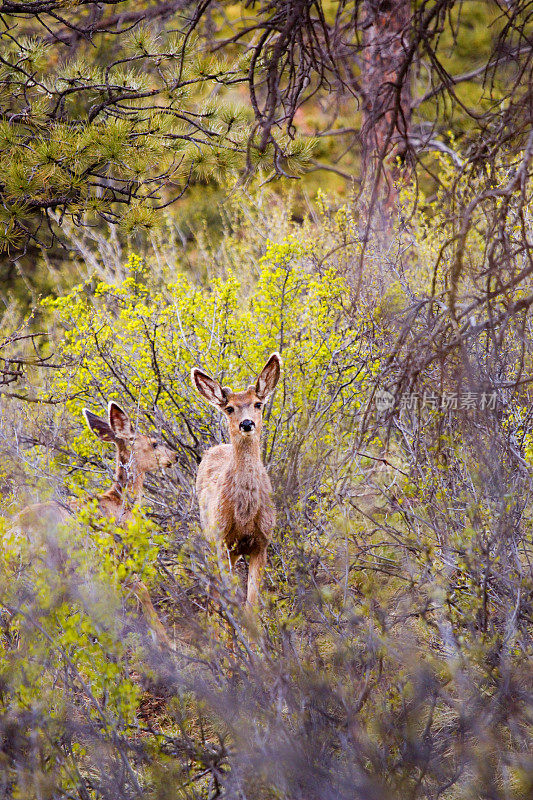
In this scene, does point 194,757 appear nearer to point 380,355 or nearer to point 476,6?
point 380,355

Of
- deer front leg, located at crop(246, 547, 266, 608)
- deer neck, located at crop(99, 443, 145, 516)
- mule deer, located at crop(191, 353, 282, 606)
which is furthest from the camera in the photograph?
deer neck, located at crop(99, 443, 145, 516)

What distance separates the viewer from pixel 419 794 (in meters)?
3.07

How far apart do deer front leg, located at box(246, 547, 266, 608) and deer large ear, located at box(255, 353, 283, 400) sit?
3.80ft

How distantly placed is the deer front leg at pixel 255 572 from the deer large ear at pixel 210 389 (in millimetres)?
1143

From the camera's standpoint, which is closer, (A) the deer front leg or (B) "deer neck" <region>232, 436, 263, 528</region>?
(A) the deer front leg

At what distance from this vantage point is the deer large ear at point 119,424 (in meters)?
6.50

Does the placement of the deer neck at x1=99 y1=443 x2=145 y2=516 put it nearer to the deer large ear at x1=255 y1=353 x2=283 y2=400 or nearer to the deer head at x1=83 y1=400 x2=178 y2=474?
the deer head at x1=83 y1=400 x2=178 y2=474

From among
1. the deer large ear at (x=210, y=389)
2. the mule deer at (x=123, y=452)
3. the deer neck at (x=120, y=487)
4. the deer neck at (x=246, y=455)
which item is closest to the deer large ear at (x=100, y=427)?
the mule deer at (x=123, y=452)

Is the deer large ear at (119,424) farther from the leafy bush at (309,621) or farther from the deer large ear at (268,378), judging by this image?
the deer large ear at (268,378)

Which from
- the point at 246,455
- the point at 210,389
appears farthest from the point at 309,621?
the point at 210,389

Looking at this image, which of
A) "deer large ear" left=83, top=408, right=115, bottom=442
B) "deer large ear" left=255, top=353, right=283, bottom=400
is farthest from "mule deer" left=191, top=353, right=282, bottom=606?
"deer large ear" left=83, top=408, right=115, bottom=442

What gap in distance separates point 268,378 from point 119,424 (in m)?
1.26

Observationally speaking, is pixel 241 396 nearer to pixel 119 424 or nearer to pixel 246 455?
pixel 246 455

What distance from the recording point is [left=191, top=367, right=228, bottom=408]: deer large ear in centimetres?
621
